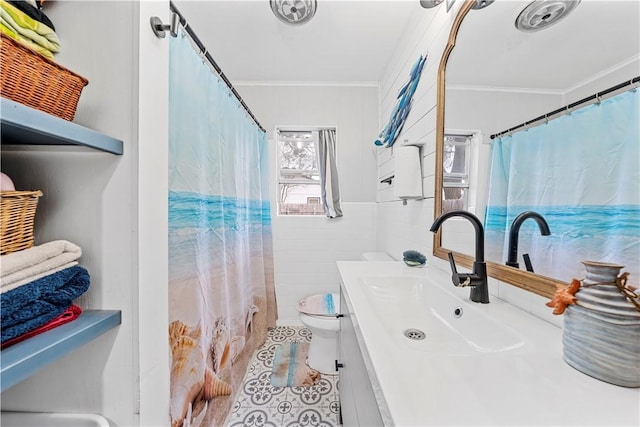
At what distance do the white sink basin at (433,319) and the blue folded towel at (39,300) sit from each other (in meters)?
0.69

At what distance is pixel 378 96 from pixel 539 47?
1.80 m

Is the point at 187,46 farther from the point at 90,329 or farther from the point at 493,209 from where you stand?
the point at 493,209

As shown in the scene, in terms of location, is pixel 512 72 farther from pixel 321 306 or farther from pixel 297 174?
pixel 297 174

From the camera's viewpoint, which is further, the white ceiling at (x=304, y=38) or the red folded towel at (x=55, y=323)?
the white ceiling at (x=304, y=38)

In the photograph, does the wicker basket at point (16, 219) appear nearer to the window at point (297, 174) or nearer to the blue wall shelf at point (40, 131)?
the blue wall shelf at point (40, 131)

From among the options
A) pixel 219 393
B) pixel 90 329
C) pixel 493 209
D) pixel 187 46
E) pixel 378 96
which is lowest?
pixel 219 393

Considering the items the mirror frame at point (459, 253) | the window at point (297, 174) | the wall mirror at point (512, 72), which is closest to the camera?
the wall mirror at point (512, 72)

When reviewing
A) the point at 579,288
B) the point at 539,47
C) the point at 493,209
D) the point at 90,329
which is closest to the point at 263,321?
the point at 90,329

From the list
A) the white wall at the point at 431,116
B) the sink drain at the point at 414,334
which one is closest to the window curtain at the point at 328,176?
the white wall at the point at 431,116

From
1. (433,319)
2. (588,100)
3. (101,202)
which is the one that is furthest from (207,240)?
(588,100)

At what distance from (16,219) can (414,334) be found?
3.22 ft

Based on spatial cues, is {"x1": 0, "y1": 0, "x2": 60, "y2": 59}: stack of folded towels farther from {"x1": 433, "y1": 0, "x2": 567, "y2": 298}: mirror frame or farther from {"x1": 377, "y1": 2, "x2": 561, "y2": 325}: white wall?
{"x1": 377, "y1": 2, "x2": 561, "y2": 325}: white wall

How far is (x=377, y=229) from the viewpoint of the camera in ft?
8.05

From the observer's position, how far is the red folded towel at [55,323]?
45cm
